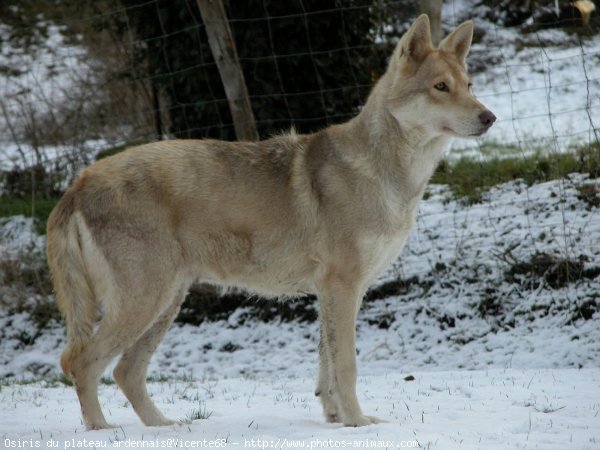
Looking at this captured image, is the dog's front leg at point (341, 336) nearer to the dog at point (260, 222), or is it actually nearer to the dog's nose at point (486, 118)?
the dog at point (260, 222)

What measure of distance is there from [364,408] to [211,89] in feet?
15.5

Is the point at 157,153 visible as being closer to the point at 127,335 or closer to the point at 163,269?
the point at 163,269

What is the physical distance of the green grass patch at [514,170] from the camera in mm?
8375

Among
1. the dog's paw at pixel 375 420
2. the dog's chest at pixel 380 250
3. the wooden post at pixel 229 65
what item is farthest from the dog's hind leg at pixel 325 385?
the wooden post at pixel 229 65

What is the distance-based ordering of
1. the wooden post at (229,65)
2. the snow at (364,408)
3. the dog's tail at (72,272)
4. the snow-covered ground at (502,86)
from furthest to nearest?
the snow-covered ground at (502,86) → the wooden post at (229,65) → the dog's tail at (72,272) → the snow at (364,408)

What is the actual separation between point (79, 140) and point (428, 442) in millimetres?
7276

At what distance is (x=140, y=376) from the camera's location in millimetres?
4688

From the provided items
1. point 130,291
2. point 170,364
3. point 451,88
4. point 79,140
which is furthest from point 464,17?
point 130,291

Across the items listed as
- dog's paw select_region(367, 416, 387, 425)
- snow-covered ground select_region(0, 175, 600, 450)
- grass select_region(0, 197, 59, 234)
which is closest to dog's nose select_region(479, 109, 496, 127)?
snow-covered ground select_region(0, 175, 600, 450)

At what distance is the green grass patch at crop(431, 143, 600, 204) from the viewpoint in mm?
8375

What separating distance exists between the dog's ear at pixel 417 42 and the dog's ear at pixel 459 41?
0.16m

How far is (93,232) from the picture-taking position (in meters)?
4.39

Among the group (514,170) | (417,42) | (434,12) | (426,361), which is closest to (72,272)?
(417,42)

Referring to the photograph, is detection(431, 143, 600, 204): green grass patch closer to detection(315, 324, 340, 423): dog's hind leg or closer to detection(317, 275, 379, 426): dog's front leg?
detection(315, 324, 340, 423): dog's hind leg
